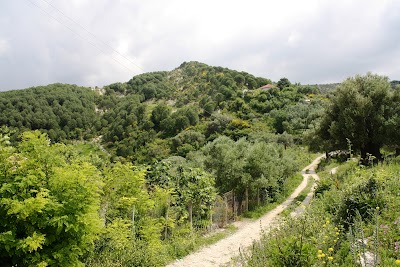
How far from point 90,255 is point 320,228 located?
252 inches

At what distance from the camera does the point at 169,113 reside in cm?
10619

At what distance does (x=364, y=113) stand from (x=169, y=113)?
8959 cm

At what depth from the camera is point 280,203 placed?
24031 millimetres

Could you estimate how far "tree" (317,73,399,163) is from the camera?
63.1ft

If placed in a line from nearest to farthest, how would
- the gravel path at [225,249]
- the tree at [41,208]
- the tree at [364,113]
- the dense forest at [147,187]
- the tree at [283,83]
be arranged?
the tree at [41,208], the dense forest at [147,187], the gravel path at [225,249], the tree at [364,113], the tree at [283,83]

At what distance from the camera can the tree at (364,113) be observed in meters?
19.2

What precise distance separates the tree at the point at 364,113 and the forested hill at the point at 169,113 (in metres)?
39.7

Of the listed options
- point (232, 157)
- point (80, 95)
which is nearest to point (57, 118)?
point (80, 95)

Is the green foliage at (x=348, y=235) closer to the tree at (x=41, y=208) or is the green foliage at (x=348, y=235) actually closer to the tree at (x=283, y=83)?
the tree at (x=41, y=208)

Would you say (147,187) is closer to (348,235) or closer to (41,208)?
(41,208)

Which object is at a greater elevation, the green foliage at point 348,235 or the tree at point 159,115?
the tree at point 159,115

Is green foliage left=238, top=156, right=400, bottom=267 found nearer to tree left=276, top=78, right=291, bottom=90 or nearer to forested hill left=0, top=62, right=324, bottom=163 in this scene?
forested hill left=0, top=62, right=324, bottom=163

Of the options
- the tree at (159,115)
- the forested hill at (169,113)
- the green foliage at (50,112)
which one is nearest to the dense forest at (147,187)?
the forested hill at (169,113)

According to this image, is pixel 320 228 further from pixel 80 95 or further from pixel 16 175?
pixel 80 95
